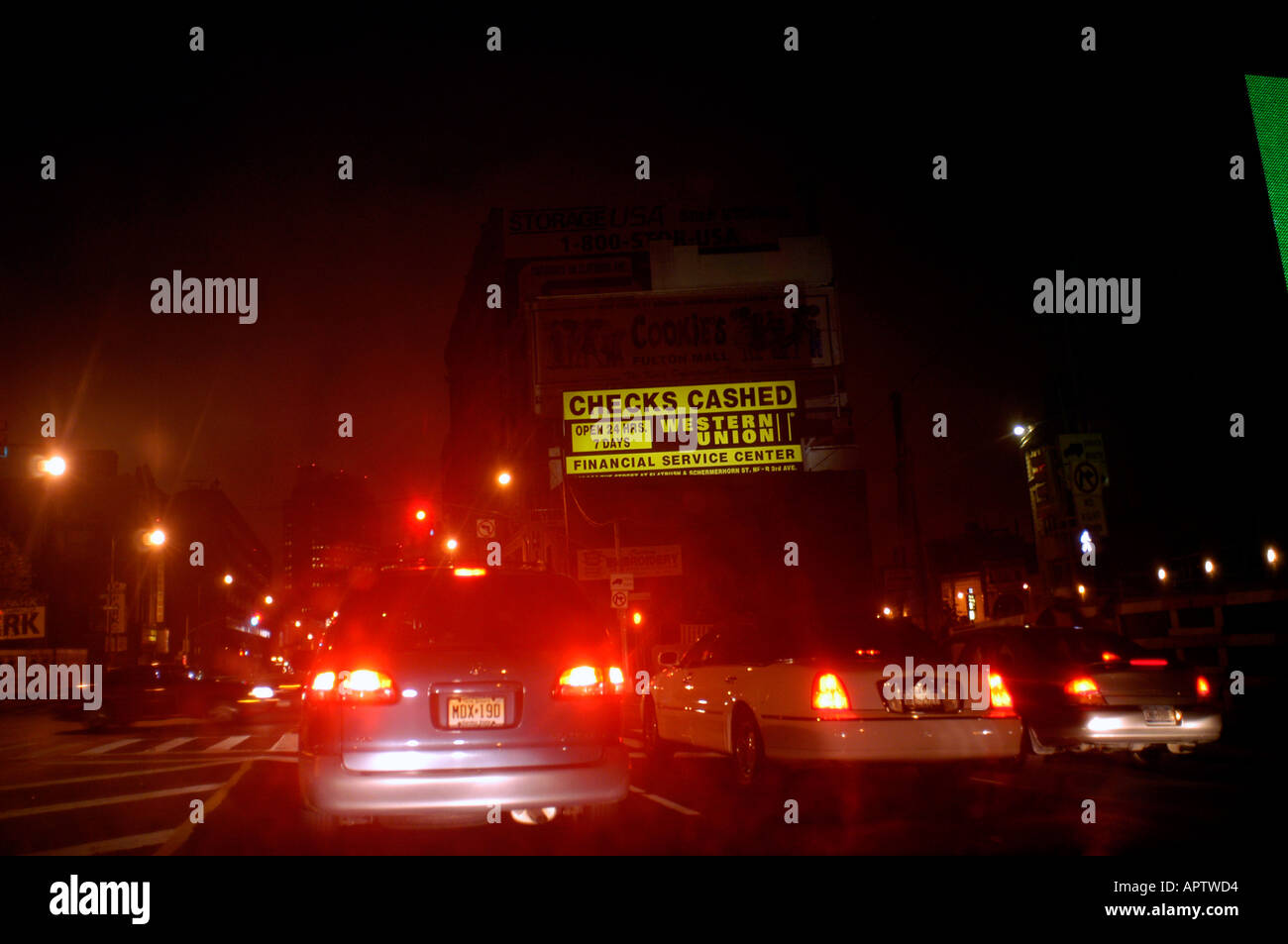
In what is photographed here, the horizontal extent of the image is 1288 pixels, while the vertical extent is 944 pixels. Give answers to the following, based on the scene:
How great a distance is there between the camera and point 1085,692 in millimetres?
10297

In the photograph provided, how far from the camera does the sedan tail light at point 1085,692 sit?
10258mm

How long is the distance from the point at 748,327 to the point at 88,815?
29205 mm

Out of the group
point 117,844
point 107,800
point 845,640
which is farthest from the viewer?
point 107,800

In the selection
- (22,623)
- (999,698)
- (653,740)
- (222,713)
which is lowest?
(222,713)

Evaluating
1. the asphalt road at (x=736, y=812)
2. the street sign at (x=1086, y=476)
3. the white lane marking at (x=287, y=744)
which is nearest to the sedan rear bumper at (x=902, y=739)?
the asphalt road at (x=736, y=812)

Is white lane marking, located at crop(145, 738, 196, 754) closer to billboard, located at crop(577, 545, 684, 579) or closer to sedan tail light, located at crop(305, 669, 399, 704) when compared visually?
sedan tail light, located at crop(305, 669, 399, 704)

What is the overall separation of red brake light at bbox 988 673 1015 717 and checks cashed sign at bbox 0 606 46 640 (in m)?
28.9

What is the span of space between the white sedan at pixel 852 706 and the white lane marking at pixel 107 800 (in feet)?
17.7

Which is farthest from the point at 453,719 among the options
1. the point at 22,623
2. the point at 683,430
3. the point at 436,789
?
the point at 22,623

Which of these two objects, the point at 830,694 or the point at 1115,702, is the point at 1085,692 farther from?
the point at 830,694

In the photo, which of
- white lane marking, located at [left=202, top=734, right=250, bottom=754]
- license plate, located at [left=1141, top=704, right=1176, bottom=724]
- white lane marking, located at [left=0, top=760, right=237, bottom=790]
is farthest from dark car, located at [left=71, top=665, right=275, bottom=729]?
license plate, located at [left=1141, top=704, right=1176, bottom=724]

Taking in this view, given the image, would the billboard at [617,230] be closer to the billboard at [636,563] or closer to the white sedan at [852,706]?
the billboard at [636,563]

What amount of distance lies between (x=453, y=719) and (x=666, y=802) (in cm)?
350
